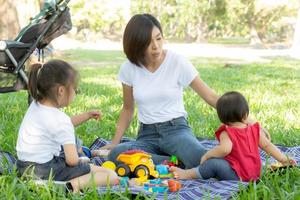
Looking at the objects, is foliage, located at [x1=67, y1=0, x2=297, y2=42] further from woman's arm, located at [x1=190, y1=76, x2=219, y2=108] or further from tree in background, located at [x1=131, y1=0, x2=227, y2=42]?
woman's arm, located at [x1=190, y1=76, x2=219, y2=108]

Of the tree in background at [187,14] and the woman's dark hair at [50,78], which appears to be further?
the tree in background at [187,14]

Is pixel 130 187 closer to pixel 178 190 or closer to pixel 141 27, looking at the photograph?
pixel 178 190

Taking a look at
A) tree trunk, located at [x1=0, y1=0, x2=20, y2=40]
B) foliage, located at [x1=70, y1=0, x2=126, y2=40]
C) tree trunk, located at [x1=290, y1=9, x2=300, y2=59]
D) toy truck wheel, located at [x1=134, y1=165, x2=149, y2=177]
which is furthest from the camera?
foliage, located at [x1=70, y1=0, x2=126, y2=40]

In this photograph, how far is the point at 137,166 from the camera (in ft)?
11.5

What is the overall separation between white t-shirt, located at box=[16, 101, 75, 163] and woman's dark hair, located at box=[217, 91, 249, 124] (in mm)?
984

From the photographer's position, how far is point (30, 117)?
3318mm

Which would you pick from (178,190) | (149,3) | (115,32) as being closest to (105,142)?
(178,190)

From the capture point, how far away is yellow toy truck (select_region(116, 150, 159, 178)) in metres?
3.48

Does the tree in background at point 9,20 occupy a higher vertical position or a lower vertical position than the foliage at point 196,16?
higher

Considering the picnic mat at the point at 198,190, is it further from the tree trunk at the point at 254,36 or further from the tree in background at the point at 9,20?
the tree trunk at the point at 254,36

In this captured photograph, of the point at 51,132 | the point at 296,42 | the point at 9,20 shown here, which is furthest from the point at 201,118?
the point at 296,42

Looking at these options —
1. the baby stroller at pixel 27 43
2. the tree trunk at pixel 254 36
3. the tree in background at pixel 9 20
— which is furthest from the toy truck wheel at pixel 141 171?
the tree trunk at pixel 254 36

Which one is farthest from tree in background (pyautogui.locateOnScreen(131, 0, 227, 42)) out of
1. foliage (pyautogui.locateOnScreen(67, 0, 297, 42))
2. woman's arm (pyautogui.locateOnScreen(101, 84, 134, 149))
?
woman's arm (pyautogui.locateOnScreen(101, 84, 134, 149))

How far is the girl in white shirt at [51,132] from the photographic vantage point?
3234mm
